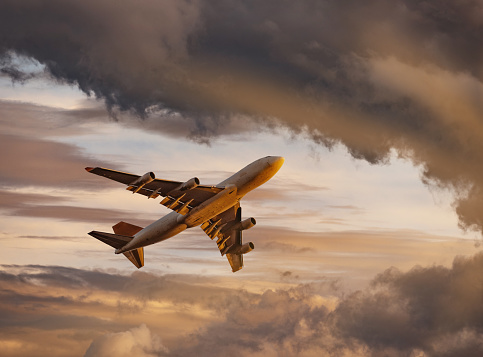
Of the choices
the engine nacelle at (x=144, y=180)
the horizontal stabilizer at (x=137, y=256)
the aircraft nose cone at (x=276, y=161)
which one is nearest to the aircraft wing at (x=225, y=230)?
the horizontal stabilizer at (x=137, y=256)

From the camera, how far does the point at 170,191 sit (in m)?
101

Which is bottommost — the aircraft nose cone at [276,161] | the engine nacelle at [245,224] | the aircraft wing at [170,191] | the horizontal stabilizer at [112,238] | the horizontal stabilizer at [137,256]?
the horizontal stabilizer at [137,256]

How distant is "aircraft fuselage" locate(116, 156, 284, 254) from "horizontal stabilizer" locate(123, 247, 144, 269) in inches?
373

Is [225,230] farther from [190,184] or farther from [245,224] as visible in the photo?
[190,184]

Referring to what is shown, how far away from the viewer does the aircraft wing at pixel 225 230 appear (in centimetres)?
11519

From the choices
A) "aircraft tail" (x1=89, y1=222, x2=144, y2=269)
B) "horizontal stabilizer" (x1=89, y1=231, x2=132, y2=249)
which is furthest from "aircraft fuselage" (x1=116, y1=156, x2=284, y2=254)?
"horizontal stabilizer" (x1=89, y1=231, x2=132, y2=249)

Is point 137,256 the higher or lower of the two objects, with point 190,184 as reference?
lower

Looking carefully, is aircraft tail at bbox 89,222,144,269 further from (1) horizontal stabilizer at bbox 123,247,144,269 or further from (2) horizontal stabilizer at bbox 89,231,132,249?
(1) horizontal stabilizer at bbox 123,247,144,269

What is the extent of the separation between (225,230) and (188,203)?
18.4 m

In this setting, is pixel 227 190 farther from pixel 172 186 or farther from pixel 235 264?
pixel 235 264

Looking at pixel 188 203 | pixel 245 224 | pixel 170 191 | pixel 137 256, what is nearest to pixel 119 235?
pixel 137 256

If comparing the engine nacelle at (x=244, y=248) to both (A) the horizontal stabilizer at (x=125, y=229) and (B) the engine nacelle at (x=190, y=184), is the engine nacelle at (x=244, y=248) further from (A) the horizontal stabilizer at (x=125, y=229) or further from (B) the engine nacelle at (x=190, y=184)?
(B) the engine nacelle at (x=190, y=184)

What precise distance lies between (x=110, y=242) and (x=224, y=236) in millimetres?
21193

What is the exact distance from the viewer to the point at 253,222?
114 meters
